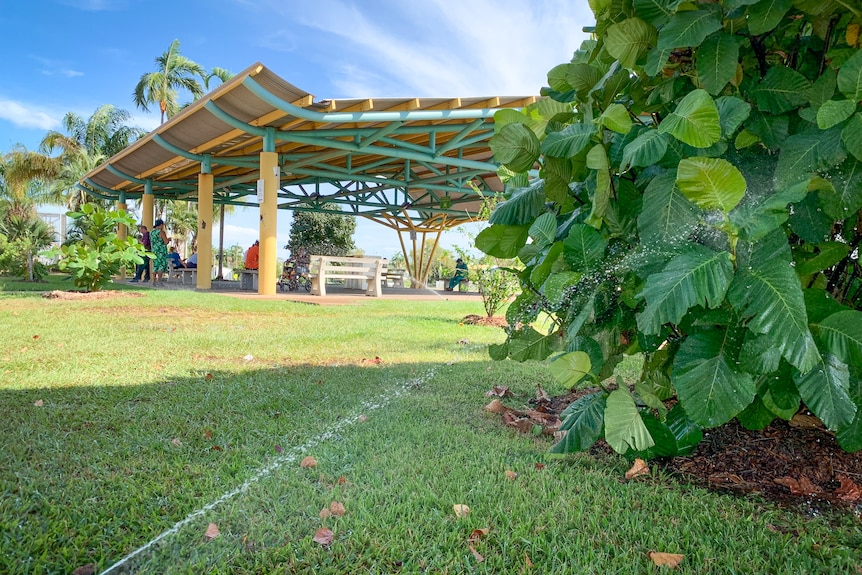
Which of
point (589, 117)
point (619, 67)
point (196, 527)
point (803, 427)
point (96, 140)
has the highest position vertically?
point (96, 140)

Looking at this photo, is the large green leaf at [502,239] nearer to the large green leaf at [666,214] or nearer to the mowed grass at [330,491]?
the large green leaf at [666,214]

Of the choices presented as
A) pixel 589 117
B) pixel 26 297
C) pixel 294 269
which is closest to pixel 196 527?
pixel 589 117

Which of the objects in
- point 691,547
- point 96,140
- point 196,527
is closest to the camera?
point 691,547

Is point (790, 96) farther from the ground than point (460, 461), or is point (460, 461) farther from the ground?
point (790, 96)

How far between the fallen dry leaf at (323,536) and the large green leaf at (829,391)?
1.28 metres

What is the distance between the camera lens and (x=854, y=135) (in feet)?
3.91

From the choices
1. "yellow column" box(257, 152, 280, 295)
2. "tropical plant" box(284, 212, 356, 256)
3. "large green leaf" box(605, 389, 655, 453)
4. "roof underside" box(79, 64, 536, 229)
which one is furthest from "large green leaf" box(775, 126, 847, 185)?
"tropical plant" box(284, 212, 356, 256)

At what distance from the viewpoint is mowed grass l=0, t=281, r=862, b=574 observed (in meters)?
1.45

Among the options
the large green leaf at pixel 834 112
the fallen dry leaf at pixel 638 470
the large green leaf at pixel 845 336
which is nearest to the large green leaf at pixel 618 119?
Answer: the large green leaf at pixel 834 112

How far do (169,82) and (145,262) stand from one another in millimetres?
17164

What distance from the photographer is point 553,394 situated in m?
3.20

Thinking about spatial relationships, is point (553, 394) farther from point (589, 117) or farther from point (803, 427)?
point (589, 117)

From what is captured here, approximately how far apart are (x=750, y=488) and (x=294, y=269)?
1384 cm

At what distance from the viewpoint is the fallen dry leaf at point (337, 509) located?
65.3 inches
